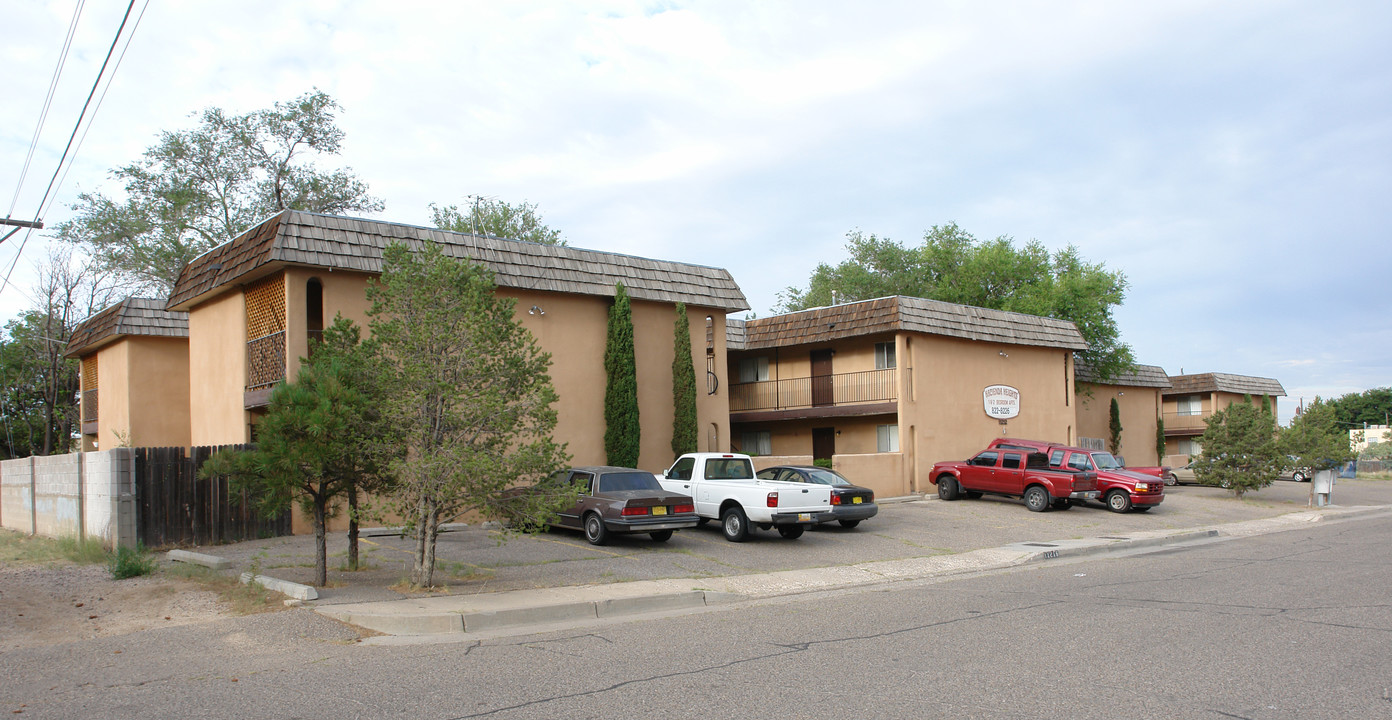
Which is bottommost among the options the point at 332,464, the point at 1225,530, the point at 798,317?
the point at 1225,530

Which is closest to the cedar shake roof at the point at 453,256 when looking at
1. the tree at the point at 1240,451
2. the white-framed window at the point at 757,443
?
the white-framed window at the point at 757,443

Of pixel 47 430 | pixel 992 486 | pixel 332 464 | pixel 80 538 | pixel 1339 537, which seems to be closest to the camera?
pixel 332 464

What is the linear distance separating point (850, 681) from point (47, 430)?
127 feet

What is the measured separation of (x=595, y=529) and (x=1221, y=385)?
44732 mm

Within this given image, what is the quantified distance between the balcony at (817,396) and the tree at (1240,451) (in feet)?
36.8

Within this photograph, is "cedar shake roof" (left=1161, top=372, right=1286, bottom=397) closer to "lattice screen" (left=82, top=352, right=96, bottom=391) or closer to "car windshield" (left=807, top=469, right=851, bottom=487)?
"car windshield" (left=807, top=469, right=851, bottom=487)

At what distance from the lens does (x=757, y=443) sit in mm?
34594

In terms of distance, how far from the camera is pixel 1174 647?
816 centimetres

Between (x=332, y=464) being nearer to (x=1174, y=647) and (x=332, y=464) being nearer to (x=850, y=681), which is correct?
(x=850, y=681)

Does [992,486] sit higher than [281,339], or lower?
lower

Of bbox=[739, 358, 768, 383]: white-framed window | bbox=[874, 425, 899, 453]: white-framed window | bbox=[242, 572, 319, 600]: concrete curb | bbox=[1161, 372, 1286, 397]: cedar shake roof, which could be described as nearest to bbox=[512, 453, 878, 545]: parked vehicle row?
bbox=[242, 572, 319, 600]: concrete curb

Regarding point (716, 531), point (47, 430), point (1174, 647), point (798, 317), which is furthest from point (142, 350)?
point (1174, 647)

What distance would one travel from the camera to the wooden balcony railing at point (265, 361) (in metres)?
17.6

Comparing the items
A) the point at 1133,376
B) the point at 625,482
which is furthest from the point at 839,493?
the point at 1133,376
